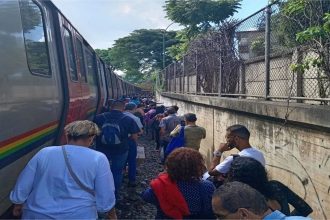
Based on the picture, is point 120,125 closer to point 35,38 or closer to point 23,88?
point 35,38

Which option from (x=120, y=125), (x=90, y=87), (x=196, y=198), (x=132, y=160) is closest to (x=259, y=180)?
(x=196, y=198)

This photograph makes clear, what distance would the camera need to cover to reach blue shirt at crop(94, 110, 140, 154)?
6867mm

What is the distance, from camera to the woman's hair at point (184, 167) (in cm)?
335

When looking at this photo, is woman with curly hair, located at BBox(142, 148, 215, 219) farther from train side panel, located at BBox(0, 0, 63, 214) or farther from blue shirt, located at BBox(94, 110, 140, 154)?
blue shirt, located at BBox(94, 110, 140, 154)

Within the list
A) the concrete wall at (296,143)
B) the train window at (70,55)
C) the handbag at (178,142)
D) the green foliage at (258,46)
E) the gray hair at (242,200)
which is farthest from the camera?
the handbag at (178,142)

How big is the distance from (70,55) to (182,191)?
390 centimetres

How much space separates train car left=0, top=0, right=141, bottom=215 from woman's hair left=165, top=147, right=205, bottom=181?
4.20ft

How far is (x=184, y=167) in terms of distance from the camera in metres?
3.35

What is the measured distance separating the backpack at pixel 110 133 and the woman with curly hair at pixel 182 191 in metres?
3.42

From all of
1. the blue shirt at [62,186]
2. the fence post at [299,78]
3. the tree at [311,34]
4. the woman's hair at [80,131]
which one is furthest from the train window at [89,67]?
the blue shirt at [62,186]

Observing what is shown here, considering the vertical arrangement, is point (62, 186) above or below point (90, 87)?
below

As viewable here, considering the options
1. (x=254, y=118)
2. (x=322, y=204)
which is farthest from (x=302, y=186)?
(x=254, y=118)

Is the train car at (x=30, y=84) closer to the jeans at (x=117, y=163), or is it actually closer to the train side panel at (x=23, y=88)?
the train side panel at (x=23, y=88)

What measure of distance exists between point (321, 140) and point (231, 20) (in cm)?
677
